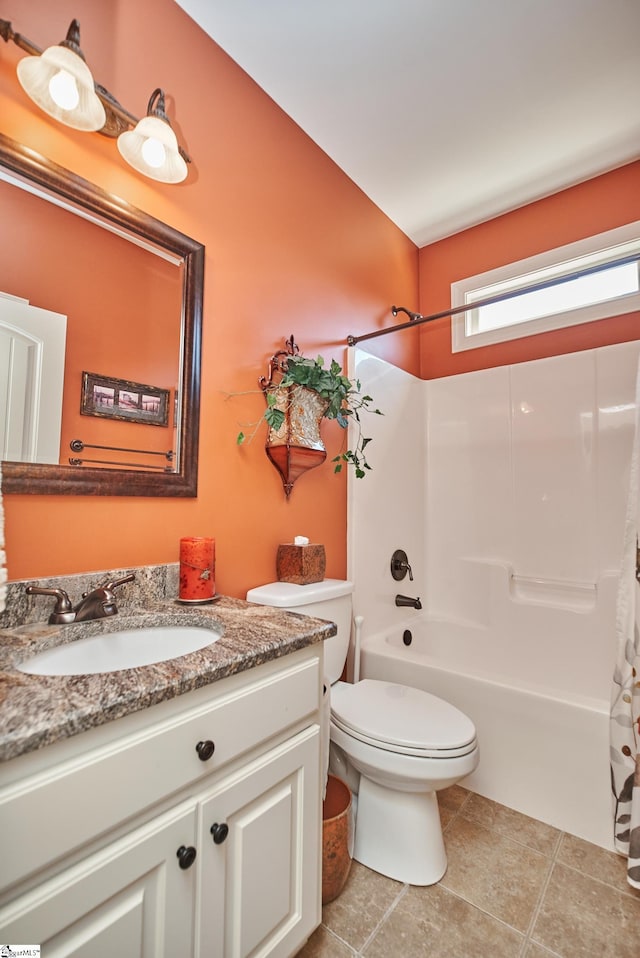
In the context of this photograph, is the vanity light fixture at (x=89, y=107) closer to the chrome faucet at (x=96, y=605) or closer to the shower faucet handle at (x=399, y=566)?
the chrome faucet at (x=96, y=605)

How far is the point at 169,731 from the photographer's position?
683mm

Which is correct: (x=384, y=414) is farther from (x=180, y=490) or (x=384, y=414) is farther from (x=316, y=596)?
(x=180, y=490)

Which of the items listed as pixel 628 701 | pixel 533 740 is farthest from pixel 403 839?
pixel 628 701

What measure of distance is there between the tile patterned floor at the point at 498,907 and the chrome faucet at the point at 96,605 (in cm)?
99

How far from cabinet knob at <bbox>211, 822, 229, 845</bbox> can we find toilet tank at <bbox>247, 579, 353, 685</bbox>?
643 mm

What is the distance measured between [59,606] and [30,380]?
53 cm

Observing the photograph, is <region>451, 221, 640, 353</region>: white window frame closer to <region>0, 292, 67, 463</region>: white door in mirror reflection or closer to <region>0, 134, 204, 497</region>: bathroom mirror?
<region>0, 134, 204, 497</region>: bathroom mirror

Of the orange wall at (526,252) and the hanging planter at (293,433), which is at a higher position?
the orange wall at (526,252)

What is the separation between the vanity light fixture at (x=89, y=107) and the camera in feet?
3.18

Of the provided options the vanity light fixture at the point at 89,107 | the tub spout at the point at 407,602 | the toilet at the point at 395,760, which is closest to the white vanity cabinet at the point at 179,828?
the toilet at the point at 395,760

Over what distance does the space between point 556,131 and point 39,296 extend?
2.20 metres

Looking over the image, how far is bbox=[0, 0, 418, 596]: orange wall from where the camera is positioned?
41.8 inches

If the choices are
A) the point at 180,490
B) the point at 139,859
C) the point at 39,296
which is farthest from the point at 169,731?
the point at 39,296

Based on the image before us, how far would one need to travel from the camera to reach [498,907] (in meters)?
1.21
